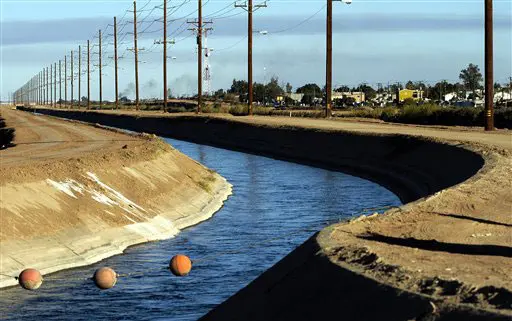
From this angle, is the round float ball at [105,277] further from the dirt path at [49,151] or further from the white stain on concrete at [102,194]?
the white stain on concrete at [102,194]

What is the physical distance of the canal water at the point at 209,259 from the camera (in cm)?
1845

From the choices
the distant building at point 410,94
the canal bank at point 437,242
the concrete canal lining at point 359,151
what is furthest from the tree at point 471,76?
the canal bank at point 437,242

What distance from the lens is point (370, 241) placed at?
1559 cm

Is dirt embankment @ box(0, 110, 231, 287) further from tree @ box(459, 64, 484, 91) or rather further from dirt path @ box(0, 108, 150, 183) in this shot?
tree @ box(459, 64, 484, 91)

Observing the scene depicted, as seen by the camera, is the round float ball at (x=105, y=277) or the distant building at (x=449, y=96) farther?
the distant building at (x=449, y=96)

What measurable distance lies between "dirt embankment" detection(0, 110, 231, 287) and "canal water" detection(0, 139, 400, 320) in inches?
22.8

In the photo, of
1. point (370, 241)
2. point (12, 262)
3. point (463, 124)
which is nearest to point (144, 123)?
point (463, 124)

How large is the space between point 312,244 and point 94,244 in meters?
10.7

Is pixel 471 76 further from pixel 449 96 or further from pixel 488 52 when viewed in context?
pixel 488 52

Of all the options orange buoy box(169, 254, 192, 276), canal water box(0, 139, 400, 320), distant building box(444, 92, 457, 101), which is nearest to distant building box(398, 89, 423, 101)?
distant building box(444, 92, 457, 101)

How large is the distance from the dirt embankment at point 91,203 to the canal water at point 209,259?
1.90 ft

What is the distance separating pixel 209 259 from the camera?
936 inches

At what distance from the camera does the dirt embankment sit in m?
23.2

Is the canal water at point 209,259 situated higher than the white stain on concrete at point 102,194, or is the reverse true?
the white stain on concrete at point 102,194
